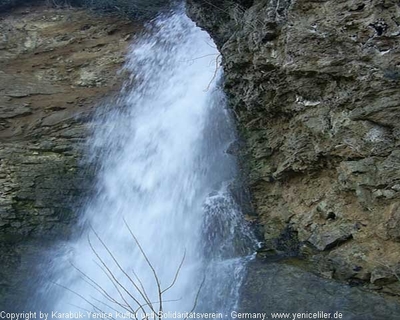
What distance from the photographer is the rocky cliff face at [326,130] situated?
447cm

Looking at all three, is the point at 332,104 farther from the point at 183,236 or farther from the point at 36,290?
the point at 36,290

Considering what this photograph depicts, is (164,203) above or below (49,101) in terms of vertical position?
below

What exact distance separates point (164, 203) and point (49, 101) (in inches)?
129

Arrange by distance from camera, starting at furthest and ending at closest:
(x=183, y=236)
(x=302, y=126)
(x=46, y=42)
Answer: (x=46, y=42), (x=183, y=236), (x=302, y=126)

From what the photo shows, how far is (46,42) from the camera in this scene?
10.3 meters

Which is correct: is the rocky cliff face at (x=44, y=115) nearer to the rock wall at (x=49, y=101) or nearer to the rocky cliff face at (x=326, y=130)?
the rock wall at (x=49, y=101)

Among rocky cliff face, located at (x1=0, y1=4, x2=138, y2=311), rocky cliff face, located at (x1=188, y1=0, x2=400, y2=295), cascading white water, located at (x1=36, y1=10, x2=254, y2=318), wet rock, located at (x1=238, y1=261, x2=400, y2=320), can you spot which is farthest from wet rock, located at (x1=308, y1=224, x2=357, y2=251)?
rocky cliff face, located at (x1=0, y1=4, x2=138, y2=311)

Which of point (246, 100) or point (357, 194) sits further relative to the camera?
point (246, 100)

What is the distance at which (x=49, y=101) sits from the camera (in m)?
8.61

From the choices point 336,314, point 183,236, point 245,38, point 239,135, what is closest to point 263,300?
point 336,314

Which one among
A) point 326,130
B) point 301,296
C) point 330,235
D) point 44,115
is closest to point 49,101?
point 44,115

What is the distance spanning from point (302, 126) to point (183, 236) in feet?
6.54

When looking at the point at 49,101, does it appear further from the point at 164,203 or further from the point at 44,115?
the point at 164,203

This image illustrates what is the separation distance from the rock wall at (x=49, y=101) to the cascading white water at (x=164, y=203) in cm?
39
